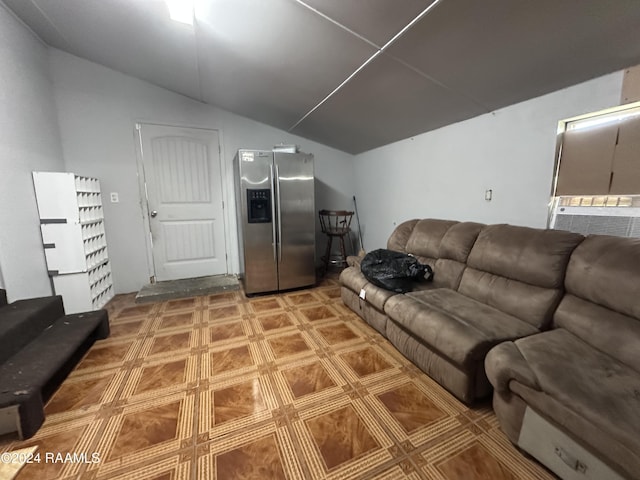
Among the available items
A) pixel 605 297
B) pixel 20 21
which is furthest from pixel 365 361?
pixel 20 21

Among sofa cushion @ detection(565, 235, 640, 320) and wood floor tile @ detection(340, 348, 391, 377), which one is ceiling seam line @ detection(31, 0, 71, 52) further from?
sofa cushion @ detection(565, 235, 640, 320)

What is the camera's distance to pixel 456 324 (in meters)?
1.58

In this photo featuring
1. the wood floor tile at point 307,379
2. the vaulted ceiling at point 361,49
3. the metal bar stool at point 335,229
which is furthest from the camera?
the metal bar stool at point 335,229

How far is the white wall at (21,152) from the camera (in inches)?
79.7

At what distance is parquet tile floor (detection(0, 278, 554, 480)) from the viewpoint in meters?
1.17

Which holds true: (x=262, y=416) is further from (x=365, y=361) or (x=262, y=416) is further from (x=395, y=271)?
(x=395, y=271)

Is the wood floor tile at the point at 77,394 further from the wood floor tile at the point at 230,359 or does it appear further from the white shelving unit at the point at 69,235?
the white shelving unit at the point at 69,235

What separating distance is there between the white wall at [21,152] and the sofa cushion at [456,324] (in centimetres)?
308

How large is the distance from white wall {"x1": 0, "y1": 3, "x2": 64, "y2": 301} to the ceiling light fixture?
1.49m

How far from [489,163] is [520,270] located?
3.42 feet

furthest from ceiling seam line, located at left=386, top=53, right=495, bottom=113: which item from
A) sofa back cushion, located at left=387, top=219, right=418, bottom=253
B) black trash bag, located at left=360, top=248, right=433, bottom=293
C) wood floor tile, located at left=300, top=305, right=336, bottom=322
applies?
wood floor tile, located at left=300, top=305, right=336, bottom=322

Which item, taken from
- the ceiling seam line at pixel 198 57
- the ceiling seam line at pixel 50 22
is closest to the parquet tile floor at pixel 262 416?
the ceiling seam line at pixel 198 57

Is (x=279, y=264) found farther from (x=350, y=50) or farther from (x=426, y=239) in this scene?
(x=350, y=50)

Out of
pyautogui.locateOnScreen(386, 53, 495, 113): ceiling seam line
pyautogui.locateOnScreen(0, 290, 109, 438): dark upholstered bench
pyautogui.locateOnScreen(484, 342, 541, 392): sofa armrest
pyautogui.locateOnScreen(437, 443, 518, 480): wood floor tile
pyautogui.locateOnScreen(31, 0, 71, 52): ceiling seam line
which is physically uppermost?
pyautogui.locateOnScreen(31, 0, 71, 52): ceiling seam line
